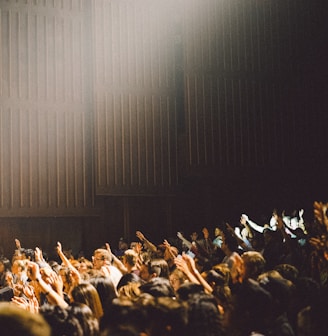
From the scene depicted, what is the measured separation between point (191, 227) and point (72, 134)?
3218 mm

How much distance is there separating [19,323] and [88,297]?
1.33 meters

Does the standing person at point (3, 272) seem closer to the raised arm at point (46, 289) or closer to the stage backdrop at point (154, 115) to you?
the stage backdrop at point (154, 115)

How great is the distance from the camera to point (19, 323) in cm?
225

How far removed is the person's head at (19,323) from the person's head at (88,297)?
46.1 inches

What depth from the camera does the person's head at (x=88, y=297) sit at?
3.54m

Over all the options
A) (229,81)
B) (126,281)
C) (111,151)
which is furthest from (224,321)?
(229,81)

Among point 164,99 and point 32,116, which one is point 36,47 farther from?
point 164,99

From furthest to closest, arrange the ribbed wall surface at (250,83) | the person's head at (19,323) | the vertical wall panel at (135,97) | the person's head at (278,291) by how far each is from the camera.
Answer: the ribbed wall surface at (250,83)
the vertical wall panel at (135,97)
the person's head at (278,291)
the person's head at (19,323)

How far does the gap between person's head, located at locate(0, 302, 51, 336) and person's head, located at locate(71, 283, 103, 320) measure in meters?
1.17

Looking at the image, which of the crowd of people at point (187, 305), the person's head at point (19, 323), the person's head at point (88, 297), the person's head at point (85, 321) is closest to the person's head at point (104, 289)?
the crowd of people at point (187, 305)

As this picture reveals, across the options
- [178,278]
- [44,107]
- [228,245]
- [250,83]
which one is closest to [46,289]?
[178,278]

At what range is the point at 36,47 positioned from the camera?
1325 cm

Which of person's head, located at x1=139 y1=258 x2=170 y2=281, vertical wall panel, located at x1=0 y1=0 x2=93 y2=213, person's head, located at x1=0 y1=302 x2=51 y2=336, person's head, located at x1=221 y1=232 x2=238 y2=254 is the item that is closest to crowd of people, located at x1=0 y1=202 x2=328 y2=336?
person's head, located at x1=0 y1=302 x2=51 y2=336

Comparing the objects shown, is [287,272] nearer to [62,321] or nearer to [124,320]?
[124,320]
